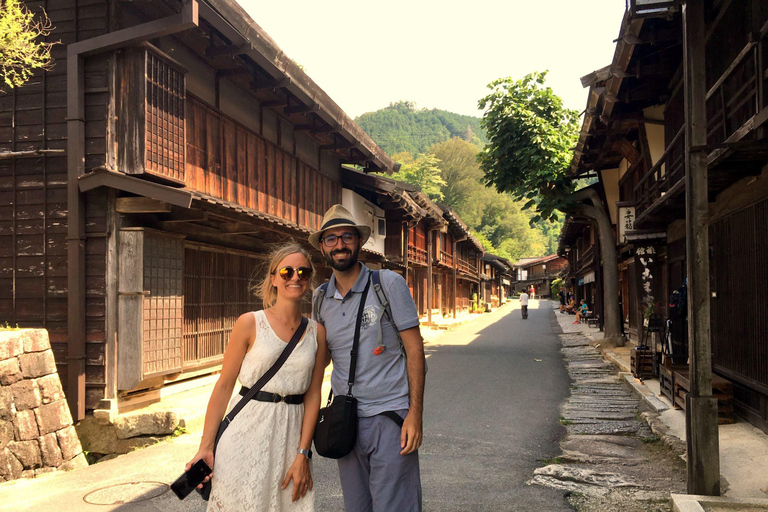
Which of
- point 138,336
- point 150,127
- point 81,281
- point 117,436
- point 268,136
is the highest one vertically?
point 268,136

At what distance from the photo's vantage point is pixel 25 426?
24.1 ft

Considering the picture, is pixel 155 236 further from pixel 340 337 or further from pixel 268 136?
pixel 340 337

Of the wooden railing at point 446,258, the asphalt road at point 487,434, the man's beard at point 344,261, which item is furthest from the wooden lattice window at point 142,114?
the wooden railing at point 446,258

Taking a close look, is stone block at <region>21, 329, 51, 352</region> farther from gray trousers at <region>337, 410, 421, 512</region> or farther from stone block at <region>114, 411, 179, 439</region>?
gray trousers at <region>337, 410, 421, 512</region>

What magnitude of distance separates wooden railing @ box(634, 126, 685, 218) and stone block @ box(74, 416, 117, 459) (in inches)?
353

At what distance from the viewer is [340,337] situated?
3256 mm

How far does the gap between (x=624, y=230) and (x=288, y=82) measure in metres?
8.59

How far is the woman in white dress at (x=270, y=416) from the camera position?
9.82ft

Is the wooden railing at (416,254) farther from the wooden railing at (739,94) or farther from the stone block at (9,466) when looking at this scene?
the stone block at (9,466)

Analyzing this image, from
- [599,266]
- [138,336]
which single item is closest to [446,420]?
[138,336]

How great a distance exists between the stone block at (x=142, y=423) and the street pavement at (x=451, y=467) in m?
0.34

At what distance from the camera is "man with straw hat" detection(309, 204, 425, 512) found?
120 inches

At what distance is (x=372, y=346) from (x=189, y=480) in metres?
1.05

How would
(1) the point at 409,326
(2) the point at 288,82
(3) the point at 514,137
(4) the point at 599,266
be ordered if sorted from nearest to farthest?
(1) the point at 409,326 < (2) the point at 288,82 < (3) the point at 514,137 < (4) the point at 599,266
